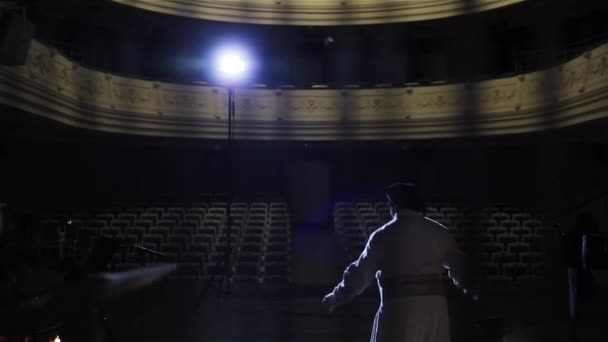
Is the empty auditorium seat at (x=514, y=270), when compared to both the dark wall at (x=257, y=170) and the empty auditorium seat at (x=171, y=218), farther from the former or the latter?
the empty auditorium seat at (x=171, y=218)

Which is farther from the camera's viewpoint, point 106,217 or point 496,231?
point 106,217

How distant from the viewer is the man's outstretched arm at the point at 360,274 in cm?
243

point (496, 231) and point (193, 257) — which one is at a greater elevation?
point (496, 231)

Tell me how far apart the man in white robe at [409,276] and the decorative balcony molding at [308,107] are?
841 centimetres

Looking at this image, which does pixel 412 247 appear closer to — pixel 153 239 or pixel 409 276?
pixel 409 276

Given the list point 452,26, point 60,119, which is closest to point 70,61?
point 60,119

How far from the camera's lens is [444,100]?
40.3 ft

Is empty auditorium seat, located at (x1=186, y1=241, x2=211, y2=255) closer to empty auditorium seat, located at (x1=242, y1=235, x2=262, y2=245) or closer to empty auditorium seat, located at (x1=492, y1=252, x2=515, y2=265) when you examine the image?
empty auditorium seat, located at (x1=242, y1=235, x2=262, y2=245)

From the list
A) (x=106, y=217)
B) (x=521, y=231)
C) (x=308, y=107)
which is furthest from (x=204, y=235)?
(x=521, y=231)

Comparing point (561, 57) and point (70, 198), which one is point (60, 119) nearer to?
point (70, 198)

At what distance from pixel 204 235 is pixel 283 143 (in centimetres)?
353

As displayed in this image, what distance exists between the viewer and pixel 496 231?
10.5m

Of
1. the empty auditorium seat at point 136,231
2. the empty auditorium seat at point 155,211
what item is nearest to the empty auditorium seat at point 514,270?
the empty auditorium seat at point 136,231

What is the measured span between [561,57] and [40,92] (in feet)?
30.5
